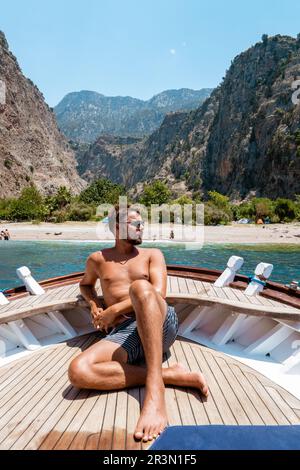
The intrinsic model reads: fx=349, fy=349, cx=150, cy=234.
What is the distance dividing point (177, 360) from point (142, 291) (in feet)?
3.72

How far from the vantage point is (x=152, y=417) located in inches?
88.9

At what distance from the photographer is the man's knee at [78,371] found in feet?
8.67

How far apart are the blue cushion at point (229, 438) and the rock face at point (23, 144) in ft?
236

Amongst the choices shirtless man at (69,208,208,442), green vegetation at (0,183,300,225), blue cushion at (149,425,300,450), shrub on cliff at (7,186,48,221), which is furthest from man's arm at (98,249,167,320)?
shrub on cliff at (7,186,48,221)

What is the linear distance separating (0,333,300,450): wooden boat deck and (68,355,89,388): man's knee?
0.13m

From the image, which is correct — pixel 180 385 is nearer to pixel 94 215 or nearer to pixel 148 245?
pixel 148 245

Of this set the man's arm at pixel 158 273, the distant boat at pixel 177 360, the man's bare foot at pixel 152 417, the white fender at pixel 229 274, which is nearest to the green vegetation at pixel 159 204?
the white fender at pixel 229 274

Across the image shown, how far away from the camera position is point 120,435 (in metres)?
2.21

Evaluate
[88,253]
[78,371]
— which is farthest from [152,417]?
[88,253]

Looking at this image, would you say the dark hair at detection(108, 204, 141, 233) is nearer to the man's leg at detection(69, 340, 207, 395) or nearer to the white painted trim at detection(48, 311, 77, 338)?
the man's leg at detection(69, 340, 207, 395)

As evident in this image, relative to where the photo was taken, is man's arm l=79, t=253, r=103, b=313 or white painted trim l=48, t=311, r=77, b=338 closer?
man's arm l=79, t=253, r=103, b=313

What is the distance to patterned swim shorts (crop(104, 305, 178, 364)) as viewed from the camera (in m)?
2.83

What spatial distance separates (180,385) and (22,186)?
7586 cm
